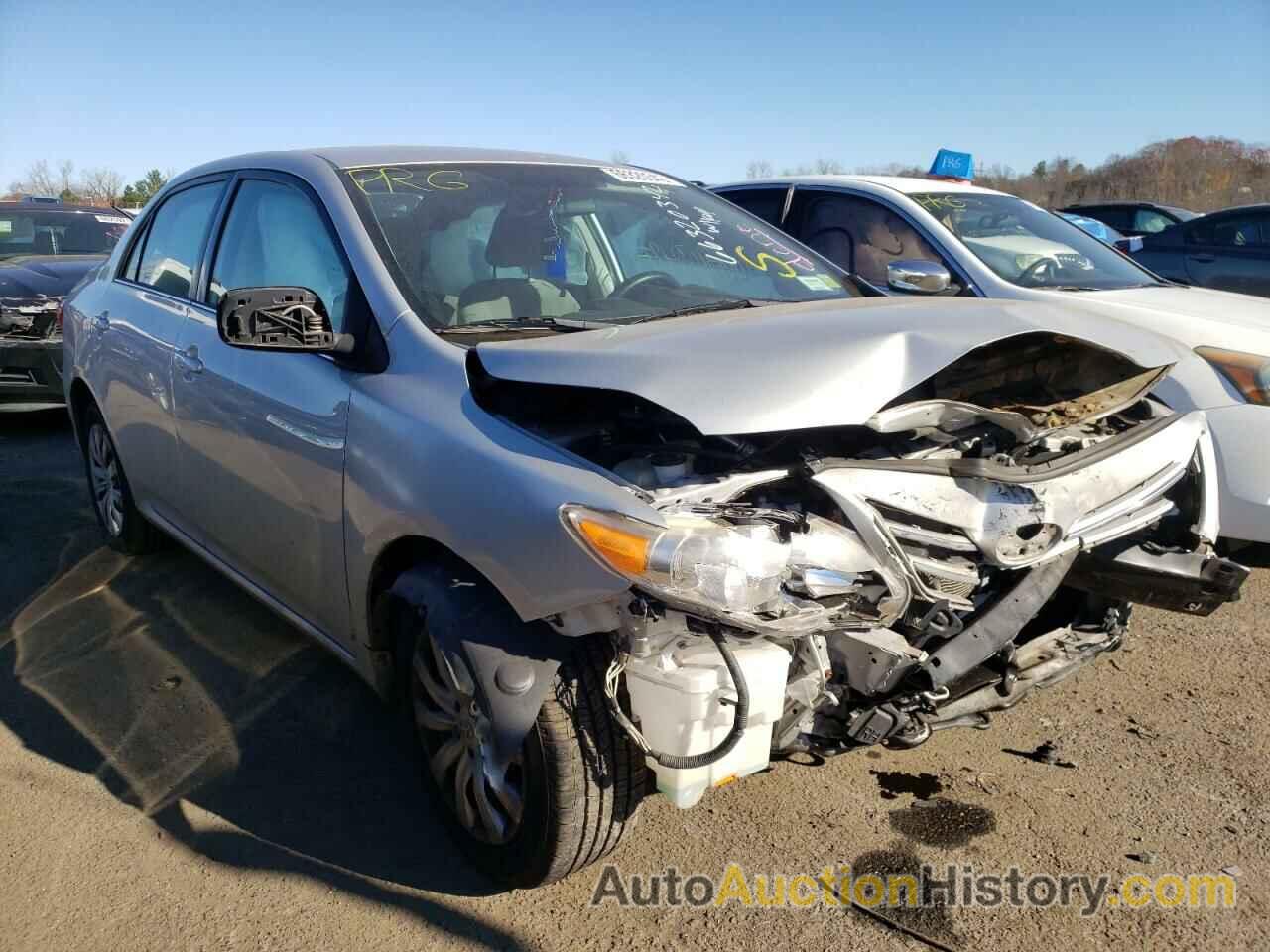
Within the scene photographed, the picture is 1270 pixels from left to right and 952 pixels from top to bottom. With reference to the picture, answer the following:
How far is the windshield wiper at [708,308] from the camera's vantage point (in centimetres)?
289

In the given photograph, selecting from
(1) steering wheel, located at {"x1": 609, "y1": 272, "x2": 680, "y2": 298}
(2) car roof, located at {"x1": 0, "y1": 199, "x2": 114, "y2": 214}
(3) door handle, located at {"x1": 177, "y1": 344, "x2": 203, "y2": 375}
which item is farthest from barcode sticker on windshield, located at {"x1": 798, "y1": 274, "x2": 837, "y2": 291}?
(2) car roof, located at {"x1": 0, "y1": 199, "x2": 114, "y2": 214}

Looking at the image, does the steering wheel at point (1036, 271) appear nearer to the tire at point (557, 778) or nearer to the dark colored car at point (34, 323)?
the tire at point (557, 778)

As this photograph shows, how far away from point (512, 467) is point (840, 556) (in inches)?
28.1

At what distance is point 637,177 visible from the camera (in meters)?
3.80

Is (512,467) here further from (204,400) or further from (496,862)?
(204,400)

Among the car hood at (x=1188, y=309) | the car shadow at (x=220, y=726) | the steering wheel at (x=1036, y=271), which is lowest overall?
the car shadow at (x=220, y=726)

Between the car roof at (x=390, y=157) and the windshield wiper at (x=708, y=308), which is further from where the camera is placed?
the car roof at (x=390, y=157)

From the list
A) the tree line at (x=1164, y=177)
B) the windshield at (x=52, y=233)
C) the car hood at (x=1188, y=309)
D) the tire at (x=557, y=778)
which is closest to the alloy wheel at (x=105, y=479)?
the tire at (x=557, y=778)

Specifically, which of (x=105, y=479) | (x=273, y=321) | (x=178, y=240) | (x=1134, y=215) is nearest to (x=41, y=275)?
(x=105, y=479)

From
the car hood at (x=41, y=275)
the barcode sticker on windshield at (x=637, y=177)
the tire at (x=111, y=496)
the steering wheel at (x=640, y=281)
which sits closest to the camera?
the steering wheel at (x=640, y=281)

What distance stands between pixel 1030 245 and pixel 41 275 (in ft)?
22.7

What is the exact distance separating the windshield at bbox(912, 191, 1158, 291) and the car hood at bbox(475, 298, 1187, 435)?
2.79 m

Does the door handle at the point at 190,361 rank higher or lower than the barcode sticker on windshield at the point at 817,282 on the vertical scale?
lower

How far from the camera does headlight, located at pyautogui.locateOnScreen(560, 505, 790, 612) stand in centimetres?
192
